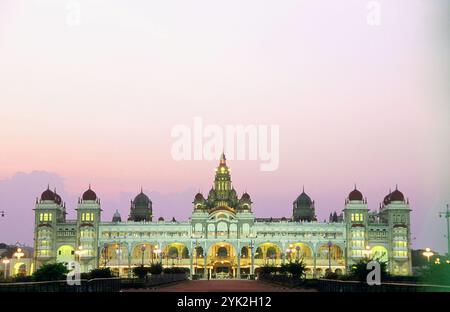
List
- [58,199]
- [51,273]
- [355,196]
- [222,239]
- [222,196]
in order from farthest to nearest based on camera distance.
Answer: [222,196] < [58,199] < [355,196] < [222,239] < [51,273]

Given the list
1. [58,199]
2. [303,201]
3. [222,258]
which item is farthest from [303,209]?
[58,199]

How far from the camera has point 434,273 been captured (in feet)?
101

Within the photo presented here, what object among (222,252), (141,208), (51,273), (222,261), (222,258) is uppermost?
(141,208)

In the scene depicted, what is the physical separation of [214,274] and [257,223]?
10.9 meters

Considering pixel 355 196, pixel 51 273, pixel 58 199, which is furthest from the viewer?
pixel 58 199

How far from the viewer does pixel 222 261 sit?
106 m

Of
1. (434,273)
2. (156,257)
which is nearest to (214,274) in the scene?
(156,257)

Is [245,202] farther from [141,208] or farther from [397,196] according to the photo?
[397,196]

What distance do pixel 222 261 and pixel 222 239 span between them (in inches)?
131

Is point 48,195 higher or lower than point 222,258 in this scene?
higher

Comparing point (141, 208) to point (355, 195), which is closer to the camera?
point (355, 195)

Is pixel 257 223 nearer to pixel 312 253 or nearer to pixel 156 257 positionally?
pixel 312 253

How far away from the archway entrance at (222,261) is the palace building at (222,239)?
0.15 metres
